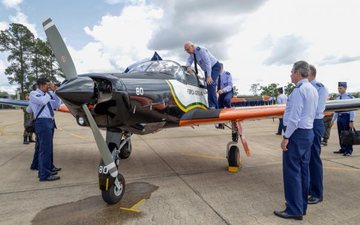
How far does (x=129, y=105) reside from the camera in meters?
→ 4.56

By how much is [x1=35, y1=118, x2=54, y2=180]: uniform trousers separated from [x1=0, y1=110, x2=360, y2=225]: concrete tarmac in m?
0.27

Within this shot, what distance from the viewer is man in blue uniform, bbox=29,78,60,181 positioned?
579 centimetres

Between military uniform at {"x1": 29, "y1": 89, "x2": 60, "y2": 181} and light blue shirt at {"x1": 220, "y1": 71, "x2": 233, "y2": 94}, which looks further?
light blue shirt at {"x1": 220, "y1": 71, "x2": 233, "y2": 94}

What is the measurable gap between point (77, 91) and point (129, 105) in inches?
38.2

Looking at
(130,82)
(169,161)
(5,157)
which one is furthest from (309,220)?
(5,157)

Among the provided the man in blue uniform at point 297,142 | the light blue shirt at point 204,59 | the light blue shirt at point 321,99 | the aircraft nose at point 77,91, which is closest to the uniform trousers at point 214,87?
the light blue shirt at point 204,59

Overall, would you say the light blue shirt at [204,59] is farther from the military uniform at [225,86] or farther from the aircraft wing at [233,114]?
the aircraft wing at [233,114]

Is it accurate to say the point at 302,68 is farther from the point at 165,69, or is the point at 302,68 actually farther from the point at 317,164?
the point at 165,69

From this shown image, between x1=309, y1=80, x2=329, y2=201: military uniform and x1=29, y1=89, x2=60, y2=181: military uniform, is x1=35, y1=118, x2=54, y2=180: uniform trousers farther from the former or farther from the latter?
x1=309, y1=80, x2=329, y2=201: military uniform

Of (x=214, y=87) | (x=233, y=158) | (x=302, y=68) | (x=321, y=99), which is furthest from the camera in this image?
(x=214, y=87)

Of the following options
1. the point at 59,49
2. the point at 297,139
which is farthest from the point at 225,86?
the point at 59,49

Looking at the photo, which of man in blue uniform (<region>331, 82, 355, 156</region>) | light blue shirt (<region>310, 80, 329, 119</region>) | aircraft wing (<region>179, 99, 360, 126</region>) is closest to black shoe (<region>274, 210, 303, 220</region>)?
light blue shirt (<region>310, 80, 329, 119</region>)

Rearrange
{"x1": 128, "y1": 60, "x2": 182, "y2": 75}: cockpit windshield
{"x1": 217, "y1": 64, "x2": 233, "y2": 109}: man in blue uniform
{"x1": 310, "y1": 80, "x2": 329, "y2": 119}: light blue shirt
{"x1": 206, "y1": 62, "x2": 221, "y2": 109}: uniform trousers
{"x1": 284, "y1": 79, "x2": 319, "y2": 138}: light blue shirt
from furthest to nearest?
{"x1": 217, "y1": 64, "x2": 233, "y2": 109}: man in blue uniform → {"x1": 206, "y1": 62, "x2": 221, "y2": 109}: uniform trousers → {"x1": 128, "y1": 60, "x2": 182, "y2": 75}: cockpit windshield → {"x1": 310, "y1": 80, "x2": 329, "y2": 119}: light blue shirt → {"x1": 284, "y1": 79, "x2": 319, "y2": 138}: light blue shirt

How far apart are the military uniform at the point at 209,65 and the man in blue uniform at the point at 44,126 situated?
351cm
